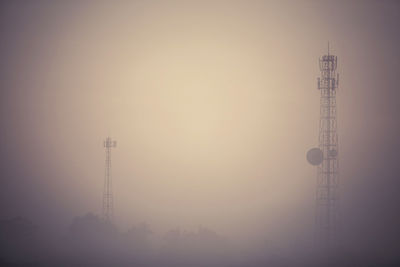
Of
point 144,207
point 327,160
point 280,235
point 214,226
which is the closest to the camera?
point 327,160

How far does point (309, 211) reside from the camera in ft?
201

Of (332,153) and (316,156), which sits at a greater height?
(316,156)

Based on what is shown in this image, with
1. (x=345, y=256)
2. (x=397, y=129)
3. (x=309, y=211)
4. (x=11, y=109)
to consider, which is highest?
(x=11, y=109)

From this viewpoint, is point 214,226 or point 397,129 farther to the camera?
point 397,129

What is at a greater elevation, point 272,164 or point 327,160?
point 272,164

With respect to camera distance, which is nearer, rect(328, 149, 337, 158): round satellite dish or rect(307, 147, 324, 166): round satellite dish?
rect(328, 149, 337, 158): round satellite dish

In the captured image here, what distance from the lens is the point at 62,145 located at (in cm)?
11062

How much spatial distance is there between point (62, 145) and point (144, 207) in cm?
4062

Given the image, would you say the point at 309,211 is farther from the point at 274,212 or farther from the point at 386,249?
the point at 386,249

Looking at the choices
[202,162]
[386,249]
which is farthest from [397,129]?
[202,162]

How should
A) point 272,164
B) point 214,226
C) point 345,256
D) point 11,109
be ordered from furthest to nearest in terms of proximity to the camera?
point 11,109 < point 272,164 < point 214,226 < point 345,256

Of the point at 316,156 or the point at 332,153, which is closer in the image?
the point at 332,153

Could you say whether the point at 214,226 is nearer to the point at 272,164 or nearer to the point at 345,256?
the point at 345,256

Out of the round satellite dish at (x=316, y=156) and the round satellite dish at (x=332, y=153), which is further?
the round satellite dish at (x=316, y=156)
